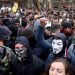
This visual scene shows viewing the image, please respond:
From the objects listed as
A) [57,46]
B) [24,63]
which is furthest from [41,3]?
[24,63]

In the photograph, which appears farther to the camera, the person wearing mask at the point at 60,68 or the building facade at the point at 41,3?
the building facade at the point at 41,3

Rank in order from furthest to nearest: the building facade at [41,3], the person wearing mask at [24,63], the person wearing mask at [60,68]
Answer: the building facade at [41,3]
the person wearing mask at [24,63]
the person wearing mask at [60,68]

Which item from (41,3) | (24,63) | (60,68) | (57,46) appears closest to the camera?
(60,68)

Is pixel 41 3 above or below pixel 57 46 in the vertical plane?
below

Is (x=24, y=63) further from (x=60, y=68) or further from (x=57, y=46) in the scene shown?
(x=60, y=68)

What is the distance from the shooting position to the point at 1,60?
5.66 metres

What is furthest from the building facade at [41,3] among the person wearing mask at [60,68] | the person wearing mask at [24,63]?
the person wearing mask at [60,68]

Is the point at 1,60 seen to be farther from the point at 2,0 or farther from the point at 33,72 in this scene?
the point at 2,0

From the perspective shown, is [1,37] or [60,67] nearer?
[60,67]

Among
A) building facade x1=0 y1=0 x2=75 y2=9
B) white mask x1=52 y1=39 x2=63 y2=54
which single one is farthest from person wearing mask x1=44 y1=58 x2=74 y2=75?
building facade x1=0 y1=0 x2=75 y2=9

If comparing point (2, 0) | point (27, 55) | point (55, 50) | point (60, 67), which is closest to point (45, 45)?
point (55, 50)

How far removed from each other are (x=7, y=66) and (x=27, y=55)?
363mm

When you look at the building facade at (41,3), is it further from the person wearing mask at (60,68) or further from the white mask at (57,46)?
the person wearing mask at (60,68)

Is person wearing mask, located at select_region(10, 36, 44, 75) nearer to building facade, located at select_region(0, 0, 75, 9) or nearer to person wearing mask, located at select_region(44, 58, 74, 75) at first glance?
person wearing mask, located at select_region(44, 58, 74, 75)
